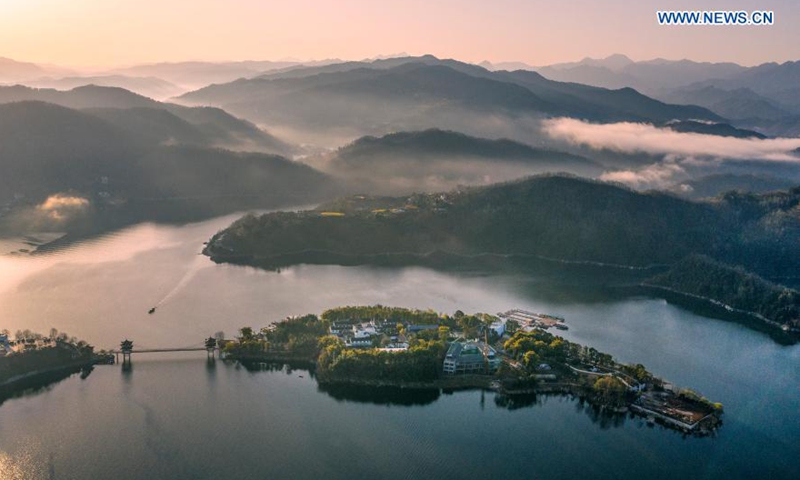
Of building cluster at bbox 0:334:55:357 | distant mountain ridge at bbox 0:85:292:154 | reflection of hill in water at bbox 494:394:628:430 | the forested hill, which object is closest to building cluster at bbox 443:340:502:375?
reflection of hill in water at bbox 494:394:628:430

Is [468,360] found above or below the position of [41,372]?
above

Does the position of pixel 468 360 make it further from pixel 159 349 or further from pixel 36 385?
pixel 36 385

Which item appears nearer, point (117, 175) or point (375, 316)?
point (375, 316)

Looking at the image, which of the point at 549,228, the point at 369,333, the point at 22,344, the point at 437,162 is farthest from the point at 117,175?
the point at 369,333

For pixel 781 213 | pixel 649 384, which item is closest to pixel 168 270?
pixel 649 384

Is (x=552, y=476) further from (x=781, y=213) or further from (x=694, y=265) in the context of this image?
(x=781, y=213)

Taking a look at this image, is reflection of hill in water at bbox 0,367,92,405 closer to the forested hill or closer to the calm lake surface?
the calm lake surface
